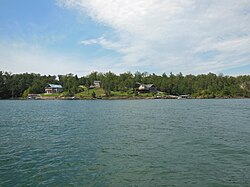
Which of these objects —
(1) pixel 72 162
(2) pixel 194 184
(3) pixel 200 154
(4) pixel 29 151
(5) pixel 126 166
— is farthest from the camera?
(4) pixel 29 151

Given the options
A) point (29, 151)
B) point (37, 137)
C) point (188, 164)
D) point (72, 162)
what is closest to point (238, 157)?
point (188, 164)

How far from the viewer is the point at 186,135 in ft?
101

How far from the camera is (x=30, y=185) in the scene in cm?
1478

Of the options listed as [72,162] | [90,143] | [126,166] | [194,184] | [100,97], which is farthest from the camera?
[100,97]

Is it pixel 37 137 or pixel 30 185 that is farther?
pixel 37 137

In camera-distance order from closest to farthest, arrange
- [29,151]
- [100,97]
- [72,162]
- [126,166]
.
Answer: [126,166] < [72,162] < [29,151] < [100,97]

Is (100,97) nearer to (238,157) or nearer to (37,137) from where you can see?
(37,137)

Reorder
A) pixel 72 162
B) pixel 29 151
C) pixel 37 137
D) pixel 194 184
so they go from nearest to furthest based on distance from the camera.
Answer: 1. pixel 194 184
2. pixel 72 162
3. pixel 29 151
4. pixel 37 137

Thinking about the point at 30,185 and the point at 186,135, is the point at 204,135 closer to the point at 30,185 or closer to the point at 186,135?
the point at 186,135

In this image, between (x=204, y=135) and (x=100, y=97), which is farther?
(x=100, y=97)

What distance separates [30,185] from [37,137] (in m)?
16.5

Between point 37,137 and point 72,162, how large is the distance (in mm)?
12640

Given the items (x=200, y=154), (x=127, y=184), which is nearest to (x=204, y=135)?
(x=200, y=154)

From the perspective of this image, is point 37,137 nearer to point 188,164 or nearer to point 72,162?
point 72,162
